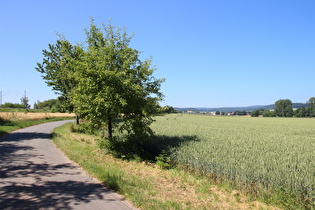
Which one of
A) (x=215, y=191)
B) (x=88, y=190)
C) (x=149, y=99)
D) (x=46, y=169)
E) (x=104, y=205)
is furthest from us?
(x=149, y=99)

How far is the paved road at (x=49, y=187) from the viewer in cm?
470

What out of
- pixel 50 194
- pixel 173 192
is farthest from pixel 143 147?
pixel 50 194

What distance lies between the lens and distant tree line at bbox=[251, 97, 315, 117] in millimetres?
105213

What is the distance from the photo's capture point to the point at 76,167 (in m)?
7.84

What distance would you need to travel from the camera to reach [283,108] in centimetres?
11788

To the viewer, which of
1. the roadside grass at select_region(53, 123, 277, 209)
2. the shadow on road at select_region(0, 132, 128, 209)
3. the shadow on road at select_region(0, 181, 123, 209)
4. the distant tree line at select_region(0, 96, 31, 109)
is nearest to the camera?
the shadow on road at select_region(0, 181, 123, 209)

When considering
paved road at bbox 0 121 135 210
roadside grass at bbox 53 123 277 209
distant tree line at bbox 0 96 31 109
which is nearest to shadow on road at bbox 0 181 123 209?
paved road at bbox 0 121 135 210

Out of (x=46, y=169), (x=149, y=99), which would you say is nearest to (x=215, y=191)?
(x=46, y=169)

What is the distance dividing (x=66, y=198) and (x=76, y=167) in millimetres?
2953

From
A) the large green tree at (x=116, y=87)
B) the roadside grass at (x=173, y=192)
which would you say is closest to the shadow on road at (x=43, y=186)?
the roadside grass at (x=173, y=192)

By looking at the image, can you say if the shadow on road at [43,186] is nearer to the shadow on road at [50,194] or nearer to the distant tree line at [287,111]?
the shadow on road at [50,194]

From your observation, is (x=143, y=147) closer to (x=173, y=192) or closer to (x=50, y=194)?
(x=173, y=192)

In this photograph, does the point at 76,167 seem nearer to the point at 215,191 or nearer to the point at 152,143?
the point at 215,191

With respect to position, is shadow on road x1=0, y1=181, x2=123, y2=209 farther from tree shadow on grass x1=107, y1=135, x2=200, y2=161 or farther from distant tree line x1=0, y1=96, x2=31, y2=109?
distant tree line x1=0, y1=96, x2=31, y2=109
